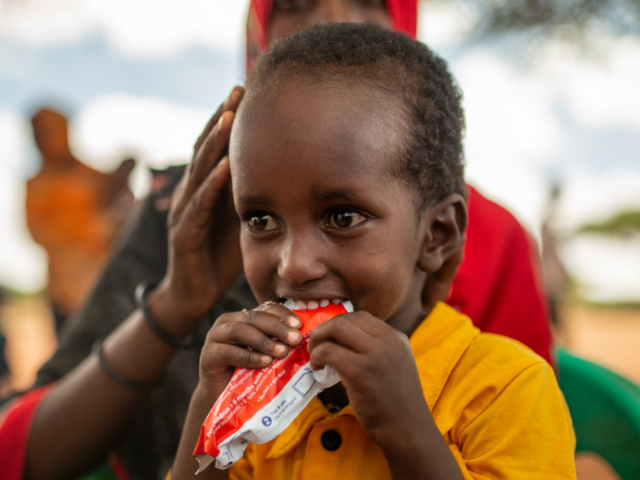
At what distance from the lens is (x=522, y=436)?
91 cm

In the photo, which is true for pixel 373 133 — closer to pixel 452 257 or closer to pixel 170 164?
pixel 452 257

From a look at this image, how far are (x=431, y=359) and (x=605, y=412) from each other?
1167mm

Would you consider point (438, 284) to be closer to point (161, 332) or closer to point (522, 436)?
point (522, 436)

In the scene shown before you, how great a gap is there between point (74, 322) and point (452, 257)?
121 cm

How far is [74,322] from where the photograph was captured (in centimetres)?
166

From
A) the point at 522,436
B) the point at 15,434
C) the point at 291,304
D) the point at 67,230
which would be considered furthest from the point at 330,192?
the point at 67,230

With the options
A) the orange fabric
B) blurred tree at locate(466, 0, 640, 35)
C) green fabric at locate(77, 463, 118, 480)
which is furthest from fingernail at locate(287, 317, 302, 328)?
blurred tree at locate(466, 0, 640, 35)

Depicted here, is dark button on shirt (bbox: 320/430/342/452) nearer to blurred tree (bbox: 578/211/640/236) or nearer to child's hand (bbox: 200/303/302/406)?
child's hand (bbox: 200/303/302/406)

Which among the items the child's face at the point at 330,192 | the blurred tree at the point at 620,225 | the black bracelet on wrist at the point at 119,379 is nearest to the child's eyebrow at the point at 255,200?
the child's face at the point at 330,192

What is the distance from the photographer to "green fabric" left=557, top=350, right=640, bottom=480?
170 cm

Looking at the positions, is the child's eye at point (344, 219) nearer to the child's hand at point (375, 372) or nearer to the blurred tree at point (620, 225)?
the child's hand at point (375, 372)

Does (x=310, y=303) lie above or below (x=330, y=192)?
below

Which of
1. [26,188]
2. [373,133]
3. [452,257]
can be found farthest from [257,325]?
[26,188]

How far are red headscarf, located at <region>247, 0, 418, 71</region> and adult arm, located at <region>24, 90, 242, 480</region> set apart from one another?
58cm
